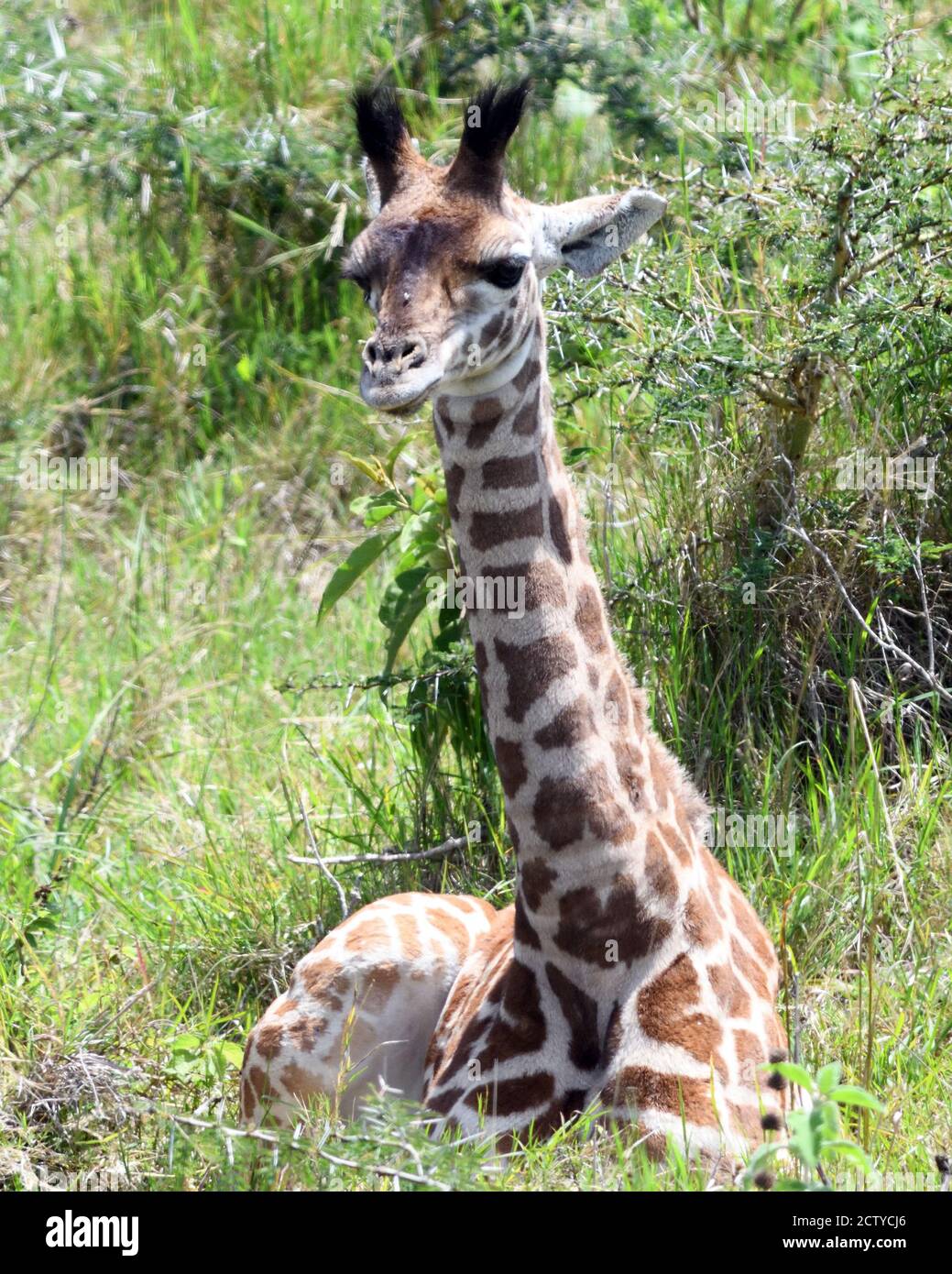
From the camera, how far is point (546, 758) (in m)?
3.14

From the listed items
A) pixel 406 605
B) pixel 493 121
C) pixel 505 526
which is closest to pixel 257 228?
pixel 406 605

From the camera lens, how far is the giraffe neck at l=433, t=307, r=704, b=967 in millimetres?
3141

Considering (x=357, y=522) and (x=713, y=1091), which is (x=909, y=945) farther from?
(x=357, y=522)

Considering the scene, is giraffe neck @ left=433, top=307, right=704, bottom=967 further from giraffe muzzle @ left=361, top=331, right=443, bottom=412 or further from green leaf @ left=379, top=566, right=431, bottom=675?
green leaf @ left=379, top=566, right=431, bottom=675

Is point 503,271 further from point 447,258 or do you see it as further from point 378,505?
point 378,505

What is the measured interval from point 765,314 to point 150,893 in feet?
7.35

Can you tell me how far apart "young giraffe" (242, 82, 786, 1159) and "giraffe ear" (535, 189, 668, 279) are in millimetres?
24

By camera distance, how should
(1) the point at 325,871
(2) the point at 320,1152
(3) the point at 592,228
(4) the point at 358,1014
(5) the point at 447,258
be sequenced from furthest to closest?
1. (1) the point at 325,871
2. (4) the point at 358,1014
3. (3) the point at 592,228
4. (5) the point at 447,258
5. (2) the point at 320,1152

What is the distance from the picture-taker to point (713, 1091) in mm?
3090

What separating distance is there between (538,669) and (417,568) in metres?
1.38

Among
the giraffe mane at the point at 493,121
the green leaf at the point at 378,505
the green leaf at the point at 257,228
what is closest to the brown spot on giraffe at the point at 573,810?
the giraffe mane at the point at 493,121

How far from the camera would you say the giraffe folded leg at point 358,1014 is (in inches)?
146

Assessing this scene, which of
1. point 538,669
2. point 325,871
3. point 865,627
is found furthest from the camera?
point 325,871

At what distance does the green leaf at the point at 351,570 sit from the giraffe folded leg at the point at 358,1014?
2.74ft
